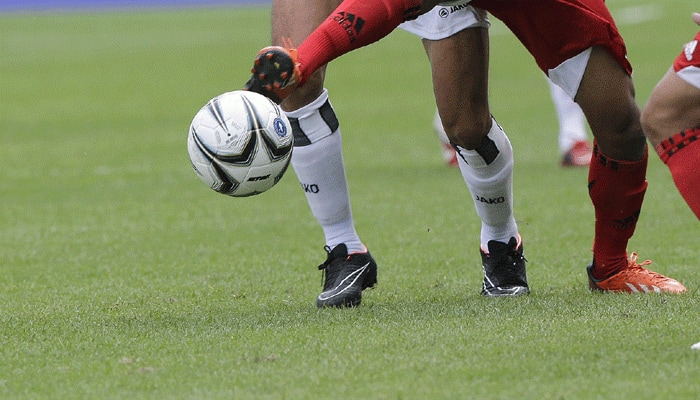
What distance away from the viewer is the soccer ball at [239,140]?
379 cm

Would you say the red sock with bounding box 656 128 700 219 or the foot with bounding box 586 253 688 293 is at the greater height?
the red sock with bounding box 656 128 700 219

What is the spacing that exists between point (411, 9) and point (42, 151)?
27.8 feet

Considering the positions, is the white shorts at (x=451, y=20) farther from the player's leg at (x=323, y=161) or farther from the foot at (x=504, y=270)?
the foot at (x=504, y=270)

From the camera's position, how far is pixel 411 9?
3.88 m

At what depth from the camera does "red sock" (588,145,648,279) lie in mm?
4465

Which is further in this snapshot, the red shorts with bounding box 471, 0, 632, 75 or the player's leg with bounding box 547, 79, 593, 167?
the player's leg with bounding box 547, 79, 593, 167

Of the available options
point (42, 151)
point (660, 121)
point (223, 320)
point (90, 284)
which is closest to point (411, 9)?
point (660, 121)

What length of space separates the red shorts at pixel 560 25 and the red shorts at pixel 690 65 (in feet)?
2.11

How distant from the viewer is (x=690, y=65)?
3.54 metres

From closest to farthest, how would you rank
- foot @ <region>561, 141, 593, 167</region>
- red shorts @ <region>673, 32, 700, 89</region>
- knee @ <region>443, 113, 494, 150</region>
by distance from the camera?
red shorts @ <region>673, 32, 700, 89</region>
knee @ <region>443, 113, 494, 150</region>
foot @ <region>561, 141, 593, 167</region>

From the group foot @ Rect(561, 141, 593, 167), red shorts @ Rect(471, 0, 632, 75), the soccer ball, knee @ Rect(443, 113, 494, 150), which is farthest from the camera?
foot @ Rect(561, 141, 593, 167)

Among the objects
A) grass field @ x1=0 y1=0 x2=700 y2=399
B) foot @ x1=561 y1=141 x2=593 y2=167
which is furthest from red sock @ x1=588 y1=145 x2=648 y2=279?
foot @ x1=561 y1=141 x2=593 y2=167

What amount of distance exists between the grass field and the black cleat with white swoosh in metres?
0.08

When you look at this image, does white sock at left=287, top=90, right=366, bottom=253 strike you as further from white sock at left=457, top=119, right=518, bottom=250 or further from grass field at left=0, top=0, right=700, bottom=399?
white sock at left=457, top=119, right=518, bottom=250
